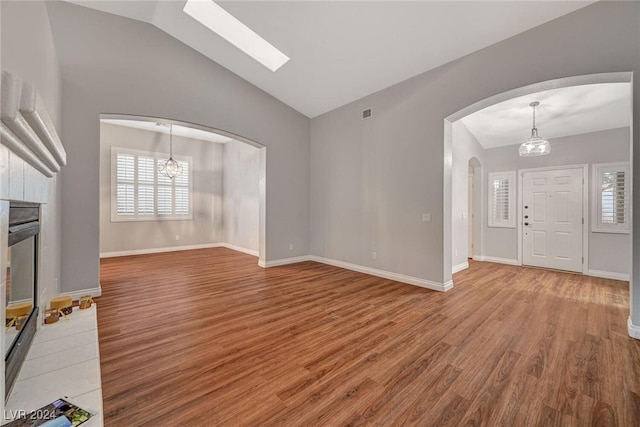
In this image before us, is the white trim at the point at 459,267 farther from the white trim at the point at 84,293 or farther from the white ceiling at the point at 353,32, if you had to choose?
the white trim at the point at 84,293

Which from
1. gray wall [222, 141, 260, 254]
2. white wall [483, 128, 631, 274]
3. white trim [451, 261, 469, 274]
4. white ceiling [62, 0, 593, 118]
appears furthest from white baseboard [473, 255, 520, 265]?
gray wall [222, 141, 260, 254]

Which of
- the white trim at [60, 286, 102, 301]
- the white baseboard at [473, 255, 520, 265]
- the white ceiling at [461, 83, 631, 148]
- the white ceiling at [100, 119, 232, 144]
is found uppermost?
the white ceiling at [100, 119, 232, 144]

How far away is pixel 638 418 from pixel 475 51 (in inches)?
153

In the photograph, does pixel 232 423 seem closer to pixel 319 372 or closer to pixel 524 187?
pixel 319 372

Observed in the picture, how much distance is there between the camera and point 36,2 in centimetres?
210

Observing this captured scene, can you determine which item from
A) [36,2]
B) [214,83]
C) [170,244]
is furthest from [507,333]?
[170,244]

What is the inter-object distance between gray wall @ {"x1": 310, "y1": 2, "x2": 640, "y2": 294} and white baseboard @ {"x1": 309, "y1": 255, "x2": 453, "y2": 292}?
98mm

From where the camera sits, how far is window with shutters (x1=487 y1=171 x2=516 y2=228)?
5719 millimetres

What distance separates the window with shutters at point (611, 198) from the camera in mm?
4434

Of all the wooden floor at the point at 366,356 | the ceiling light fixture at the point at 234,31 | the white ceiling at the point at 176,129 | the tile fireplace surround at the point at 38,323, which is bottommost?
the wooden floor at the point at 366,356

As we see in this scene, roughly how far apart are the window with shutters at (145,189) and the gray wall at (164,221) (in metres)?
0.14

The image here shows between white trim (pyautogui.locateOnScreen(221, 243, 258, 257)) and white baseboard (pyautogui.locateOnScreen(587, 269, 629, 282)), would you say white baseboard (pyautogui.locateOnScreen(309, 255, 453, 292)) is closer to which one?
white trim (pyautogui.locateOnScreen(221, 243, 258, 257))

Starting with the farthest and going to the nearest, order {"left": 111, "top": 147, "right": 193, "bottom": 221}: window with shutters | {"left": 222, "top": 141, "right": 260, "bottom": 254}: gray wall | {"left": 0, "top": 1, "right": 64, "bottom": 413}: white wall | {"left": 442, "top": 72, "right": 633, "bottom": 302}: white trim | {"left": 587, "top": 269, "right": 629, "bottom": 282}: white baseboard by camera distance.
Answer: {"left": 222, "top": 141, "right": 260, "bottom": 254}: gray wall
{"left": 111, "top": 147, "right": 193, "bottom": 221}: window with shutters
{"left": 587, "top": 269, "right": 629, "bottom": 282}: white baseboard
{"left": 442, "top": 72, "right": 633, "bottom": 302}: white trim
{"left": 0, "top": 1, "right": 64, "bottom": 413}: white wall

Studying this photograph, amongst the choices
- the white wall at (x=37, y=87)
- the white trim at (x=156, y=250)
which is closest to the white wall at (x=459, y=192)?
the white wall at (x=37, y=87)
